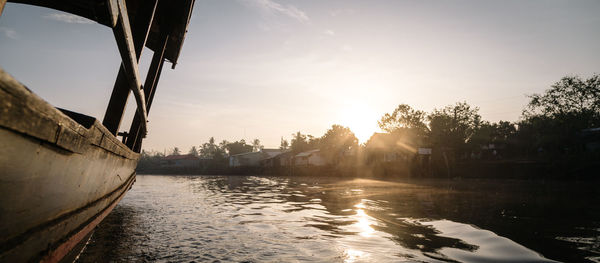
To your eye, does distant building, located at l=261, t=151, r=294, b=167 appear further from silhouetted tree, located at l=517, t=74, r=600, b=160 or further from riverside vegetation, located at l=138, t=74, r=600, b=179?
silhouetted tree, located at l=517, t=74, r=600, b=160

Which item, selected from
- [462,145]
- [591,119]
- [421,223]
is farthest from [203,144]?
[421,223]

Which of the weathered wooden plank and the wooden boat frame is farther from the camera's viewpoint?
the wooden boat frame

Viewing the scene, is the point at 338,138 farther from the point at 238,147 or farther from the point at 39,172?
the point at 39,172

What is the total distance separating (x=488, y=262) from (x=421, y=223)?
2.12 metres

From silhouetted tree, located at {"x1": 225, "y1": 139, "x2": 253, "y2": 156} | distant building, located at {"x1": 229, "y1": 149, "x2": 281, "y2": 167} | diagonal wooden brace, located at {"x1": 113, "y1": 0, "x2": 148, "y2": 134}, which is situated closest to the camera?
diagonal wooden brace, located at {"x1": 113, "y1": 0, "x2": 148, "y2": 134}

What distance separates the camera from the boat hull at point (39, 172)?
0.97 meters

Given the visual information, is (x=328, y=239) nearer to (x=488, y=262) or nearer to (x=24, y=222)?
(x=488, y=262)

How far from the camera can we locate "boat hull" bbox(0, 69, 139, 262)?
3.18 ft

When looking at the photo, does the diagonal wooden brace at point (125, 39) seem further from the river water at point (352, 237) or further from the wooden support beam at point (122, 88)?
the river water at point (352, 237)

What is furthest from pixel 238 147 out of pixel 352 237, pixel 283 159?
pixel 352 237

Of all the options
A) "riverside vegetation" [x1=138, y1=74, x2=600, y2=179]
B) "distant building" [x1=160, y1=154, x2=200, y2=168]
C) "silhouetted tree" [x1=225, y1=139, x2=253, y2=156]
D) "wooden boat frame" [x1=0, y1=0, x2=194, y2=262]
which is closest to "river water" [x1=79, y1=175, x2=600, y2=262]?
"wooden boat frame" [x1=0, y1=0, x2=194, y2=262]

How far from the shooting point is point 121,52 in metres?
2.04

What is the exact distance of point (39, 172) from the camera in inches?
48.9

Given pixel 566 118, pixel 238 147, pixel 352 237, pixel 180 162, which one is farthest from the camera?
pixel 238 147
